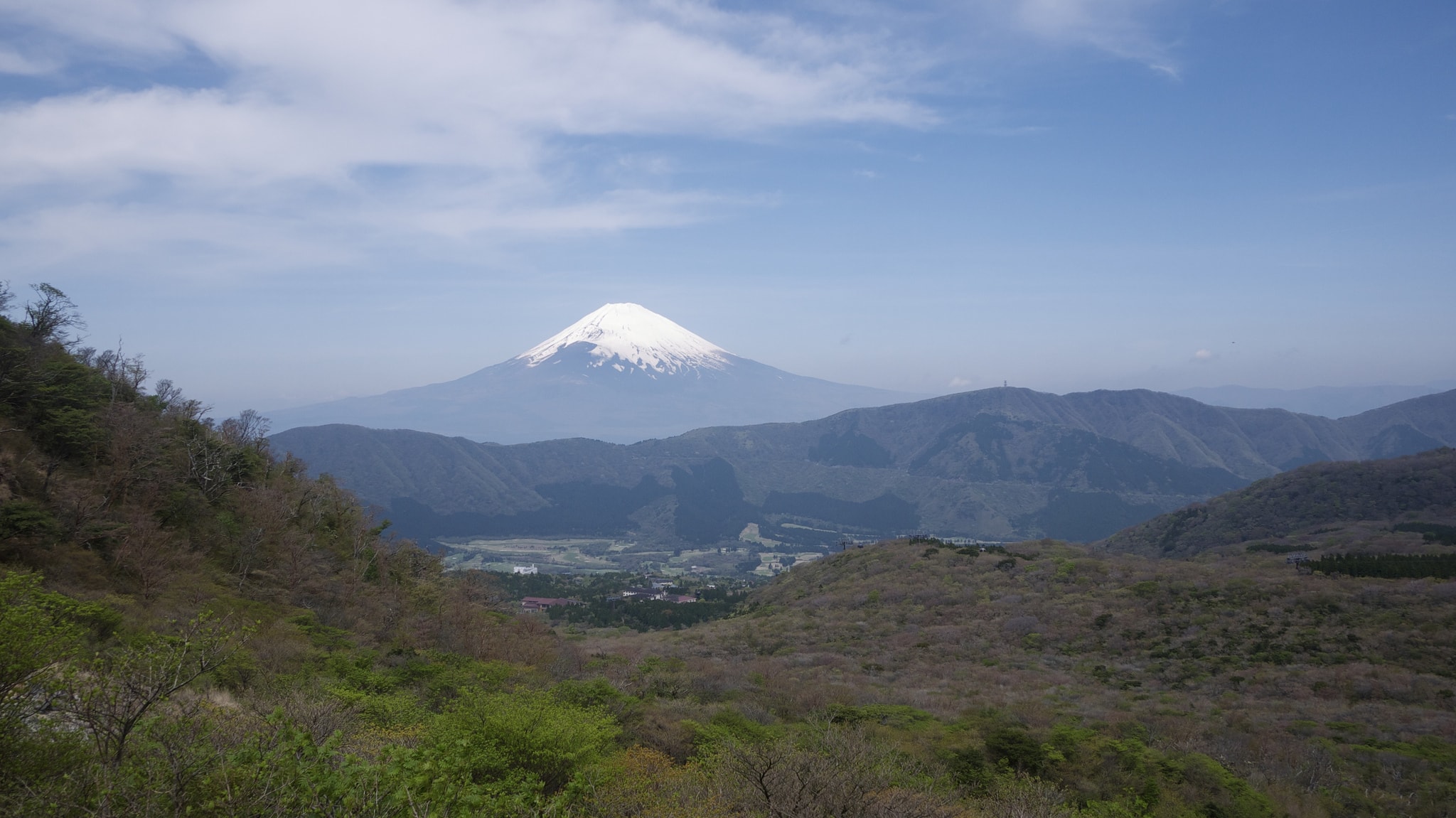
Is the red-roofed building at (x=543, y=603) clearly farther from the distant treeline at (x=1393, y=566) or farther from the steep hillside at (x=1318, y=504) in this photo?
the steep hillside at (x=1318, y=504)

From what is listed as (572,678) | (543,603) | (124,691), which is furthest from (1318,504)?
(124,691)

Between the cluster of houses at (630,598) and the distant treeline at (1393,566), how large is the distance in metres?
45.9

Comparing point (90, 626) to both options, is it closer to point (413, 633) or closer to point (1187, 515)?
point (413, 633)

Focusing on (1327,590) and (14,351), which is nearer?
(14,351)

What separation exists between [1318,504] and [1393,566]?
43.4 m

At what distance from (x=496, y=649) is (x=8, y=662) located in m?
19.7

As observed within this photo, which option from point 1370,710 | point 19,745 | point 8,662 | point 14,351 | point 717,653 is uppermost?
point 14,351

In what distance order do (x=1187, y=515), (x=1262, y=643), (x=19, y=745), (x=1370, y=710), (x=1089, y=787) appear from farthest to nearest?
(x=1187, y=515), (x=1262, y=643), (x=1370, y=710), (x=1089, y=787), (x=19, y=745)

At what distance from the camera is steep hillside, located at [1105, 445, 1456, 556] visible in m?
65.6

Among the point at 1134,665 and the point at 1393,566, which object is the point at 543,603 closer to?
the point at 1134,665

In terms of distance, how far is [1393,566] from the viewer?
3584 centimetres

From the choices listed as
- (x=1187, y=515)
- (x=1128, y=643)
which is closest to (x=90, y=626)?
(x=1128, y=643)

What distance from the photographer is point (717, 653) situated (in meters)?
34.3

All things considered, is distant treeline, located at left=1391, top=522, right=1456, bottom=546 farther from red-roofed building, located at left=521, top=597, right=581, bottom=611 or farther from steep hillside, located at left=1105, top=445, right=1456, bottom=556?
red-roofed building, located at left=521, top=597, right=581, bottom=611
